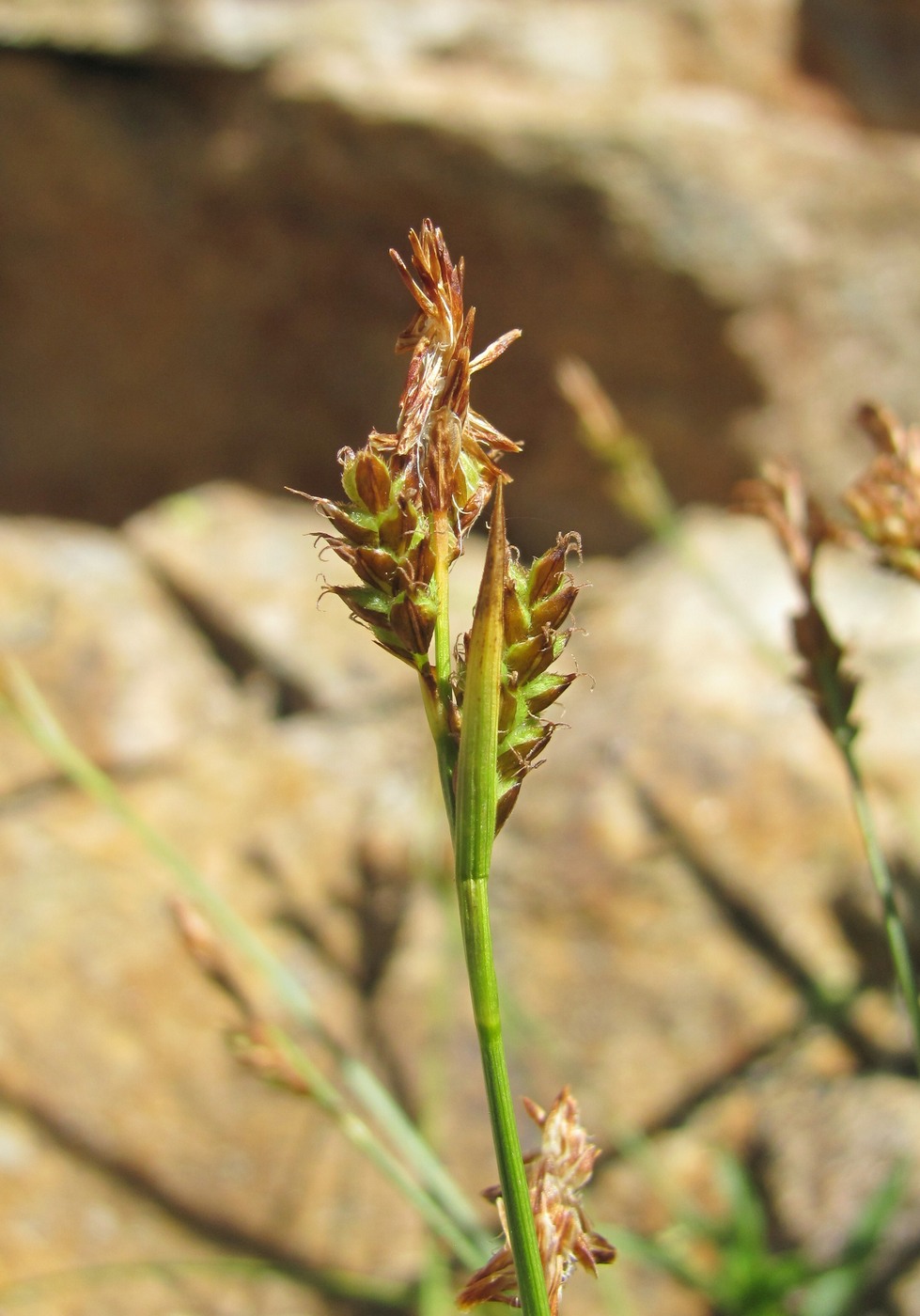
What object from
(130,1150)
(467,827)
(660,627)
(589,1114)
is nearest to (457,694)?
(467,827)

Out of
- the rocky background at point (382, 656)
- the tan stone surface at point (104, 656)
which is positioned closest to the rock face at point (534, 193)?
the rocky background at point (382, 656)

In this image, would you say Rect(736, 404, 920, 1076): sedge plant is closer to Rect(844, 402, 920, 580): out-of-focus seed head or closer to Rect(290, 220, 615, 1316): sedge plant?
Rect(844, 402, 920, 580): out-of-focus seed head

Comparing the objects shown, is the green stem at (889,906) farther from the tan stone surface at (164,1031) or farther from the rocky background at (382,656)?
the tan stone surface at (164,1031)

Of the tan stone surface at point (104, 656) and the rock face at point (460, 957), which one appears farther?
the tan stone surface at point (104, 656)

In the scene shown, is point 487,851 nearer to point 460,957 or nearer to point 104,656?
point 460,957

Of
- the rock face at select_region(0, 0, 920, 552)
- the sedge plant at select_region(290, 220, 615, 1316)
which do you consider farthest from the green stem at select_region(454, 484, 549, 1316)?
the rock face at select_region(0, 0, 920, 552)

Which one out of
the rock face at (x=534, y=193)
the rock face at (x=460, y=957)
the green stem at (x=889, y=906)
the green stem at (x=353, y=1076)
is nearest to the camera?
the green stem at (x=889, y=906)
